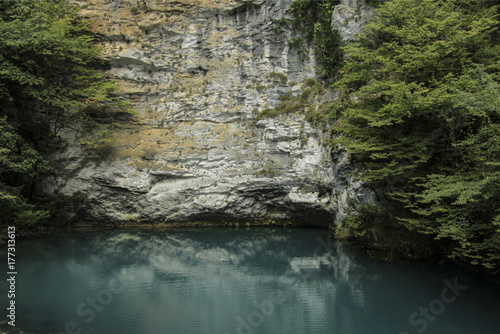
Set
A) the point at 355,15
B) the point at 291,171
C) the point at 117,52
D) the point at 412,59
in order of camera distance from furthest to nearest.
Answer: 1. the point at 117,52
2. the point at 291,171
3. the point at 355,15
4. the point at 412,59

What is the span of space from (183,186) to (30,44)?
991 cm

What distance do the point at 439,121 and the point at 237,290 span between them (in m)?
8.70

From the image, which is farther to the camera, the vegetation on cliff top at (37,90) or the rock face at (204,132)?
the rock face at (204,132)

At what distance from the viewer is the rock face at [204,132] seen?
18.7 metres

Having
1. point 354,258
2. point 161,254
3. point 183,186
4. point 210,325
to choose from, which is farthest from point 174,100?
point 210,325

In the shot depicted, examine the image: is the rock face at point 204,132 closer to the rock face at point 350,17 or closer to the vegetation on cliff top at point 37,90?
the vegetation on cliff top at point 37,90

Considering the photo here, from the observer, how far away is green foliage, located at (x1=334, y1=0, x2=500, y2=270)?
959cm

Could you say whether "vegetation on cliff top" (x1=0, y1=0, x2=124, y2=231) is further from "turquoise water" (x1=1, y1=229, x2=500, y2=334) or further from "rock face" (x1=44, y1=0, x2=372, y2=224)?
"turquoise water" (x1=1, y1=229, x2=500, y2=334)

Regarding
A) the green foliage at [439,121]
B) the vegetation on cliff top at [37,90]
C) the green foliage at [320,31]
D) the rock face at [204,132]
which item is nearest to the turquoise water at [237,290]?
the green foliage at [439,121]

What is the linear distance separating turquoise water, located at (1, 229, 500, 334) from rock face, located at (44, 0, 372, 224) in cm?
275

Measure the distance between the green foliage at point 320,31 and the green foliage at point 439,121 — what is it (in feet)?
17.6

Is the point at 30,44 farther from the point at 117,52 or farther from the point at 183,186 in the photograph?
the point at 183,186

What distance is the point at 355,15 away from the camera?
57.6 ft

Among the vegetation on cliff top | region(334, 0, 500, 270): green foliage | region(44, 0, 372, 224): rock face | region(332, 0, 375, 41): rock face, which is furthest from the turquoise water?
region(332, 0, 375, 41): rock face
